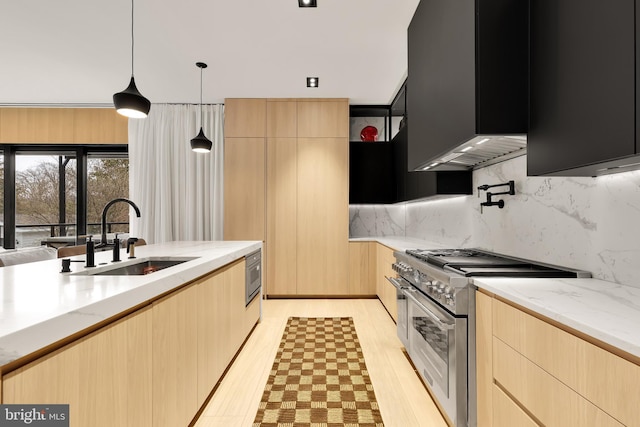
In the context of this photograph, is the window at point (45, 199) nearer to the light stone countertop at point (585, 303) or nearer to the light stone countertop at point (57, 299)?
the light stone countertop at point (57, 299)

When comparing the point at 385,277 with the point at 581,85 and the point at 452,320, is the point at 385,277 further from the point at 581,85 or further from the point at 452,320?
the point at 581,85

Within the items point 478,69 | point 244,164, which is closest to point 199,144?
point 244,164

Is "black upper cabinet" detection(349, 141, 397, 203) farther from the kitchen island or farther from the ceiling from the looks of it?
the kitchen island

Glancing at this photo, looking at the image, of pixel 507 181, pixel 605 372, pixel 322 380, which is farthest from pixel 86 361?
pixel 507 181

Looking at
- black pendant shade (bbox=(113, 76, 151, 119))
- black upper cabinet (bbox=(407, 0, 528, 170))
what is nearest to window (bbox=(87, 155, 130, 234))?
black pendant shade (bbox=(113, 76, 151, 119))

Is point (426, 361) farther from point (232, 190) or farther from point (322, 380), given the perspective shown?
point (232, 190)

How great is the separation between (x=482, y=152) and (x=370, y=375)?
1736 mm

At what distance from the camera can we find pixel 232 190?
15.2 feet

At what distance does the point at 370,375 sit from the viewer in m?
2.41

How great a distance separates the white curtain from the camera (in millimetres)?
4930

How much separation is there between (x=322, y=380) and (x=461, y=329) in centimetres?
116

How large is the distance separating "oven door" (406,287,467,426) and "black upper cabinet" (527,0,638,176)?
Result: 854mm

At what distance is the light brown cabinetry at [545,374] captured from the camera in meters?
0.82

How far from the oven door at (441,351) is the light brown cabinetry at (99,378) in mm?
1374
